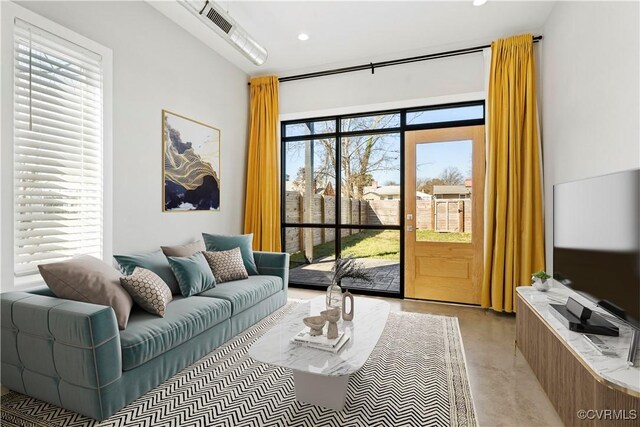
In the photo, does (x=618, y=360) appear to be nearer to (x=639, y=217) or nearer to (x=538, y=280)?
(x=639, y=217)

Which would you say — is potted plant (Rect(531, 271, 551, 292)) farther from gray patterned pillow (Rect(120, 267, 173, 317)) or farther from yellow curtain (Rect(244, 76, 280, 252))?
yellow curtain (Rect(244, 76, 280, 252))

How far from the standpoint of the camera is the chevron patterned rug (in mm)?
1704

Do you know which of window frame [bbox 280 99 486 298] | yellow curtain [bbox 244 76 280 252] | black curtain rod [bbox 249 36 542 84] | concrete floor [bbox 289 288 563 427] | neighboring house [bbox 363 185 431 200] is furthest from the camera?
yellow curtain [bbox 244 76 280 252]

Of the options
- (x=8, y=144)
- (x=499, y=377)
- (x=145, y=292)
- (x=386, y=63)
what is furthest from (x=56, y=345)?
(x=386, y=63)

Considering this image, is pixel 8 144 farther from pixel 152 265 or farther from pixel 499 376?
pixel 499 376

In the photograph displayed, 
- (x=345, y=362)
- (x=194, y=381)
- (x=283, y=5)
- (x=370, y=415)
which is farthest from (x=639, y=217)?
(x=283, y=5)

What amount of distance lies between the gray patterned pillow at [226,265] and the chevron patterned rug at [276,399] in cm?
74

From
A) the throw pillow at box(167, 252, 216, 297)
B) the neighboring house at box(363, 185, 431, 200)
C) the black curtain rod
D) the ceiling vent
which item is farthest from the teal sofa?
the black curtain rod

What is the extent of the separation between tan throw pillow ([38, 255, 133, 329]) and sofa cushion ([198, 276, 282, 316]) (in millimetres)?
771

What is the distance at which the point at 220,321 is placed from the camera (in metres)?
2.51

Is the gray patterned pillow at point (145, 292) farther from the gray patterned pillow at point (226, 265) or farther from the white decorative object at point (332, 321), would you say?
the white decorative object at point (332, 321)

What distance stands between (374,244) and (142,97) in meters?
3.08

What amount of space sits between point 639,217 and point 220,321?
2.57 metres

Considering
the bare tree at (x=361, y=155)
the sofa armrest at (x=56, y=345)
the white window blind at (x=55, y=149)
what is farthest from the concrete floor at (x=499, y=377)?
the bare tree at (x=361, y=155)
